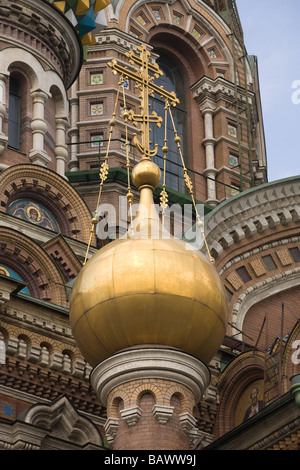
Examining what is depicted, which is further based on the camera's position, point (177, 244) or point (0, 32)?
point (0, 32)

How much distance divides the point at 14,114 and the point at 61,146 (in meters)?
0.68

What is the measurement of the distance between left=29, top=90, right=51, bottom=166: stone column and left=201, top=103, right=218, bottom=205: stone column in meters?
3.87

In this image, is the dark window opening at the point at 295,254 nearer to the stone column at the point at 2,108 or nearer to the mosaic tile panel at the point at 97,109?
the mosaic tile panel at the point at 97,109

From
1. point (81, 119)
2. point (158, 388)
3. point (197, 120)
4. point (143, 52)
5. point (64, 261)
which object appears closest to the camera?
point (158, 388)

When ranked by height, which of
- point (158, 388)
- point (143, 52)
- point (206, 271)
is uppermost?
point (143, 52)

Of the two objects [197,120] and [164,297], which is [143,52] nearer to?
[164,297]

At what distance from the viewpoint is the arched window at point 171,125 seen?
2100 cm

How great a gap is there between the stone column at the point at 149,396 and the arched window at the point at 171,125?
8.10m

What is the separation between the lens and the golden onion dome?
493 inches

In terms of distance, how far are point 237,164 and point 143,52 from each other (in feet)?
22.9

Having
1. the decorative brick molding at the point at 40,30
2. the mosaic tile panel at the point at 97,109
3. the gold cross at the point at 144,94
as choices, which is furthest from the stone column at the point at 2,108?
the mosaic tile panel at the point at 97,109

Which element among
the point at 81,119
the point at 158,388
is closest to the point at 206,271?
the point at 158,388

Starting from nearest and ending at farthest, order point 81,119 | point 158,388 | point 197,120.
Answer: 1. point 158,388
2. point 81,119
3. point 197,120

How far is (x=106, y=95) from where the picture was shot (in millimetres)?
20875
